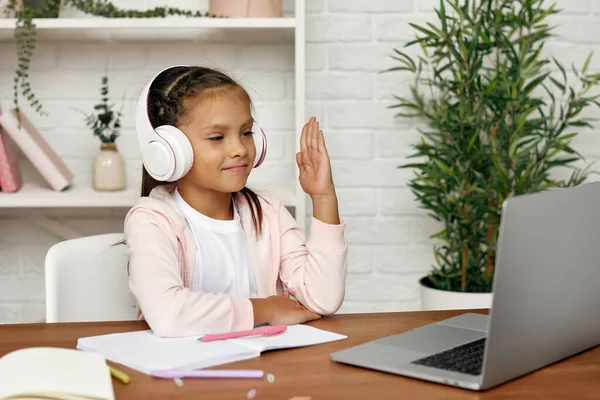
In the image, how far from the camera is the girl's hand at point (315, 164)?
5.21ft

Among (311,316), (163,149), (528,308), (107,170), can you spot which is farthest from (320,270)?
(107,170)

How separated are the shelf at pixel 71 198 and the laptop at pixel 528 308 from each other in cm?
125

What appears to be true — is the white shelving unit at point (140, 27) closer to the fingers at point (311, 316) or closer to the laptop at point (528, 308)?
the fingers at point (311, 316)

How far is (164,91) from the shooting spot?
5.38 ft

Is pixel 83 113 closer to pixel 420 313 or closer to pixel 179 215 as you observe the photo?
pixel 179 215

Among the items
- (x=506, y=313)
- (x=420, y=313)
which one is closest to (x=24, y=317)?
(x=420, y=313)

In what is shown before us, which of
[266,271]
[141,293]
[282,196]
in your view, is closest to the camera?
[141,293]

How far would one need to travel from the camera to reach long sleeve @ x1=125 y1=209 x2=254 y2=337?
131 centimetres

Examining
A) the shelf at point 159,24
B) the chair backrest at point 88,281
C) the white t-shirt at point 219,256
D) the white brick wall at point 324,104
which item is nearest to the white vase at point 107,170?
the white brick wall at point 324,104

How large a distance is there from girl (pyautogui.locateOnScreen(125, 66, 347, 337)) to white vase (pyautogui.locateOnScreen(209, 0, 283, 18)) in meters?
0.71

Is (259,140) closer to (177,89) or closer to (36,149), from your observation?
(177,89)

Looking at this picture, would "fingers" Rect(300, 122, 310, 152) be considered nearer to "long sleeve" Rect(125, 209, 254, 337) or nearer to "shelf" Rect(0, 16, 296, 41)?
"long sleeve" Rect(125, 209, 254, 337)

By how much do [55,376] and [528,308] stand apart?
1.82ft

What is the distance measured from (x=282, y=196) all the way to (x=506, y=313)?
145 cm
